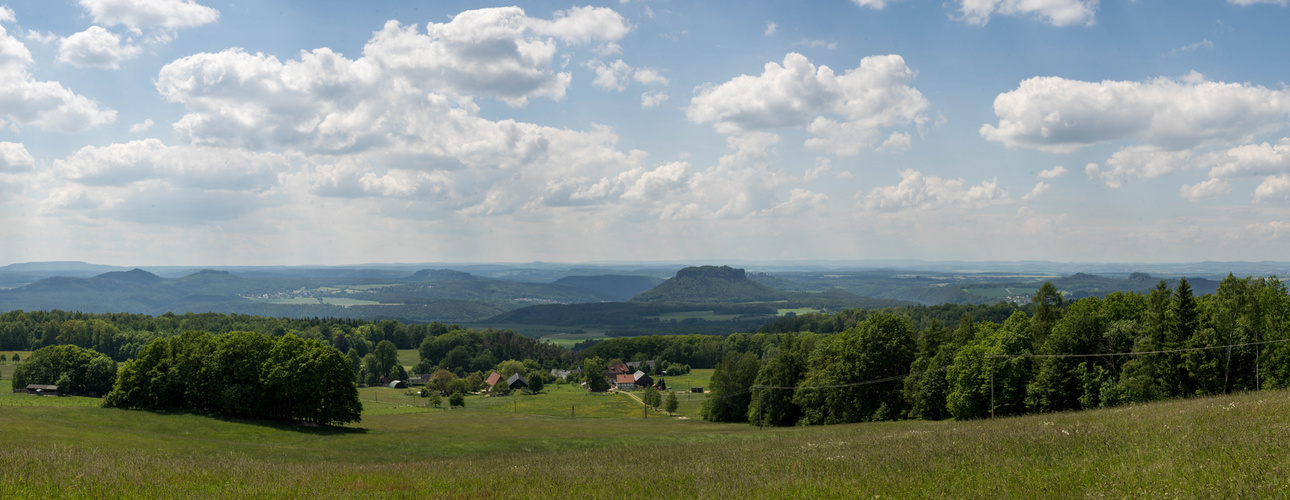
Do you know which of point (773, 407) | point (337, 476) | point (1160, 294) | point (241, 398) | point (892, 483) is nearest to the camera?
point (892, 483)

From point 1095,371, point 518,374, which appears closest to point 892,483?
point 1095,371

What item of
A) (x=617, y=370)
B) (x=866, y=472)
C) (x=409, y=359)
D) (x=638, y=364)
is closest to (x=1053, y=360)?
(x=866, y=472)

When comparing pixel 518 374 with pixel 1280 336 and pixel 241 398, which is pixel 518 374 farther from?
pixel 1280 336

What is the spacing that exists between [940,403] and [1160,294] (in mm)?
16385

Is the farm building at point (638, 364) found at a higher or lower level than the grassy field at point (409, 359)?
higher

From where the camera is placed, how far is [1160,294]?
46.1m

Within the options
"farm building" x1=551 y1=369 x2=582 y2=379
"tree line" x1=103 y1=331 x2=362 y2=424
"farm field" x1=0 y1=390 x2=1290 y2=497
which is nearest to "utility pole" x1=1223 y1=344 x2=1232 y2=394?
"farm field" x1=0 y1=390 x2=1290 y2=497

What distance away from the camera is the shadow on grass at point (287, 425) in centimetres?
4975

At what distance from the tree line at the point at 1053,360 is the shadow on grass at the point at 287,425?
34.6 meters

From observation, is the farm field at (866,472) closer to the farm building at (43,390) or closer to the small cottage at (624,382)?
the farm building at (43,390)

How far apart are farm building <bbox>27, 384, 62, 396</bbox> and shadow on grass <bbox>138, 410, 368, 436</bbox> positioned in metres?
40.0

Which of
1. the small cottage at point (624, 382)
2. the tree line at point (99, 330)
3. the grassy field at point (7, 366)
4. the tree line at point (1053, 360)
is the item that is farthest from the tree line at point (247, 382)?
the tree line at point (99, 330)

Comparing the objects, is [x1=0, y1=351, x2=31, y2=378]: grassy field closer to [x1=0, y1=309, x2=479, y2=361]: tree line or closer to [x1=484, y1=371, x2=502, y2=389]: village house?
[x1=0, y1=309, x2=479, y2=361]: tree line

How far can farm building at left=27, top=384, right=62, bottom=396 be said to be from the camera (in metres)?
A: 79.2
